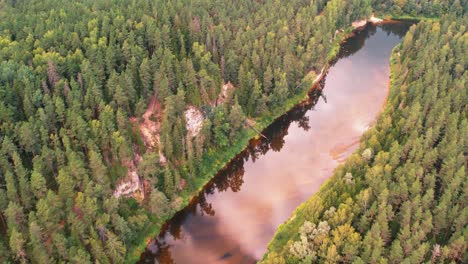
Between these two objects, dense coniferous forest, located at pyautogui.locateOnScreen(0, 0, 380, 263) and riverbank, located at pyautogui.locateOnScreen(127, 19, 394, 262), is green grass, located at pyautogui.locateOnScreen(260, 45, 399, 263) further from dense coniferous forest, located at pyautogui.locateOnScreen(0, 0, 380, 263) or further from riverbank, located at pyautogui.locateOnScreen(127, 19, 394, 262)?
dense coniferous forest, located at pyautogui.locateOnScreen(0, 0, 380, 263)

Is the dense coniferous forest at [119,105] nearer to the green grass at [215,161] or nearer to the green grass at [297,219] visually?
the green grass at [215,161]

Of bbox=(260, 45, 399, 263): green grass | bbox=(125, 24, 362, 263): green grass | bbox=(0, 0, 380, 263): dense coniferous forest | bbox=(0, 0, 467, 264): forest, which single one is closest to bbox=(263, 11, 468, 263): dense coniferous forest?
bbox=(260, 45, 399, 263): green grass

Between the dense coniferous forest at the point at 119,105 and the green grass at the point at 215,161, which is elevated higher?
the dense coniferous forest at the point at 119,105

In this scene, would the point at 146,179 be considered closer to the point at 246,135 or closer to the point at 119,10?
the point at 246,135

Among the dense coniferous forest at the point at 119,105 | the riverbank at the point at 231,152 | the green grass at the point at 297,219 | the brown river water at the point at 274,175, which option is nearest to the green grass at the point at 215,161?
the riverbank at the point at 231,152

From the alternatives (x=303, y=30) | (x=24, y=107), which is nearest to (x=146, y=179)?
(x=24, y=107)

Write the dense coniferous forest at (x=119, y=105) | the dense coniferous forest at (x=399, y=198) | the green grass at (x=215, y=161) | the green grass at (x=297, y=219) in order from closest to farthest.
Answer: the dense coniferous forest at (x=399, y=198)
the dense coniferous forest at (x=119, y=105)
the green grass at (x=297, y=219)
the green grass at (x=215, y=161)
